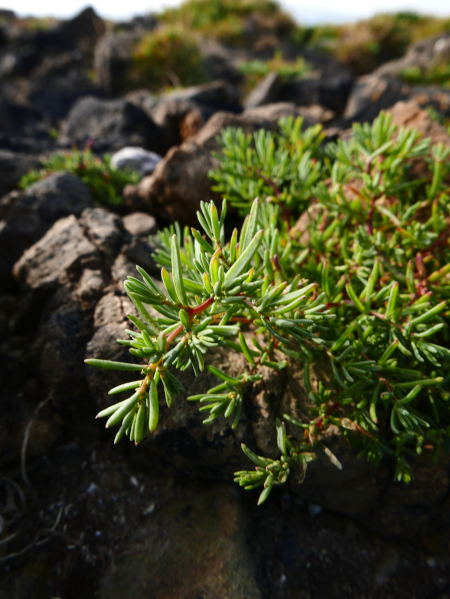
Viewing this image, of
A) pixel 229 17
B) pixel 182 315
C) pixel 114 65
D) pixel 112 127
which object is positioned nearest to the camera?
pixel 182 315

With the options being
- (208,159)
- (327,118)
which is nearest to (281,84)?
(327,118)

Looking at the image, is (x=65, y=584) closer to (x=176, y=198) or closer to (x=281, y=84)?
(x=176, y=198)

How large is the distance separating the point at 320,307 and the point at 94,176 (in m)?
3.28

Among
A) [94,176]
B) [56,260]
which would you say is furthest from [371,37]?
[56,260]

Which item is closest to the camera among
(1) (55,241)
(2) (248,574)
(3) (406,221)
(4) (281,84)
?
(2) (248,574)

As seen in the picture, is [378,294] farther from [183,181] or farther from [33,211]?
[33,211]

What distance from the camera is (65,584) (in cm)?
182

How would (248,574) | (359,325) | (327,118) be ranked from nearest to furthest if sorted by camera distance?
(359,325)
(248,574)
(327,118)

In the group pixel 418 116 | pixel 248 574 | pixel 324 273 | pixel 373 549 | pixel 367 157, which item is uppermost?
pixel 418 116

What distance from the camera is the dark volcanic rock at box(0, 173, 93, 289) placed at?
291 centimetres

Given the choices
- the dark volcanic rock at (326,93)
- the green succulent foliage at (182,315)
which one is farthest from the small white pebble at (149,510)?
the dark volcanic rock at (326,93)

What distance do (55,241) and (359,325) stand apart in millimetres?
2222

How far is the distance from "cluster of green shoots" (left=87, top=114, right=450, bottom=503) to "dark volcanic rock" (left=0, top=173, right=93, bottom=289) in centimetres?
158

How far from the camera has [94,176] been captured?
3.72 metres
